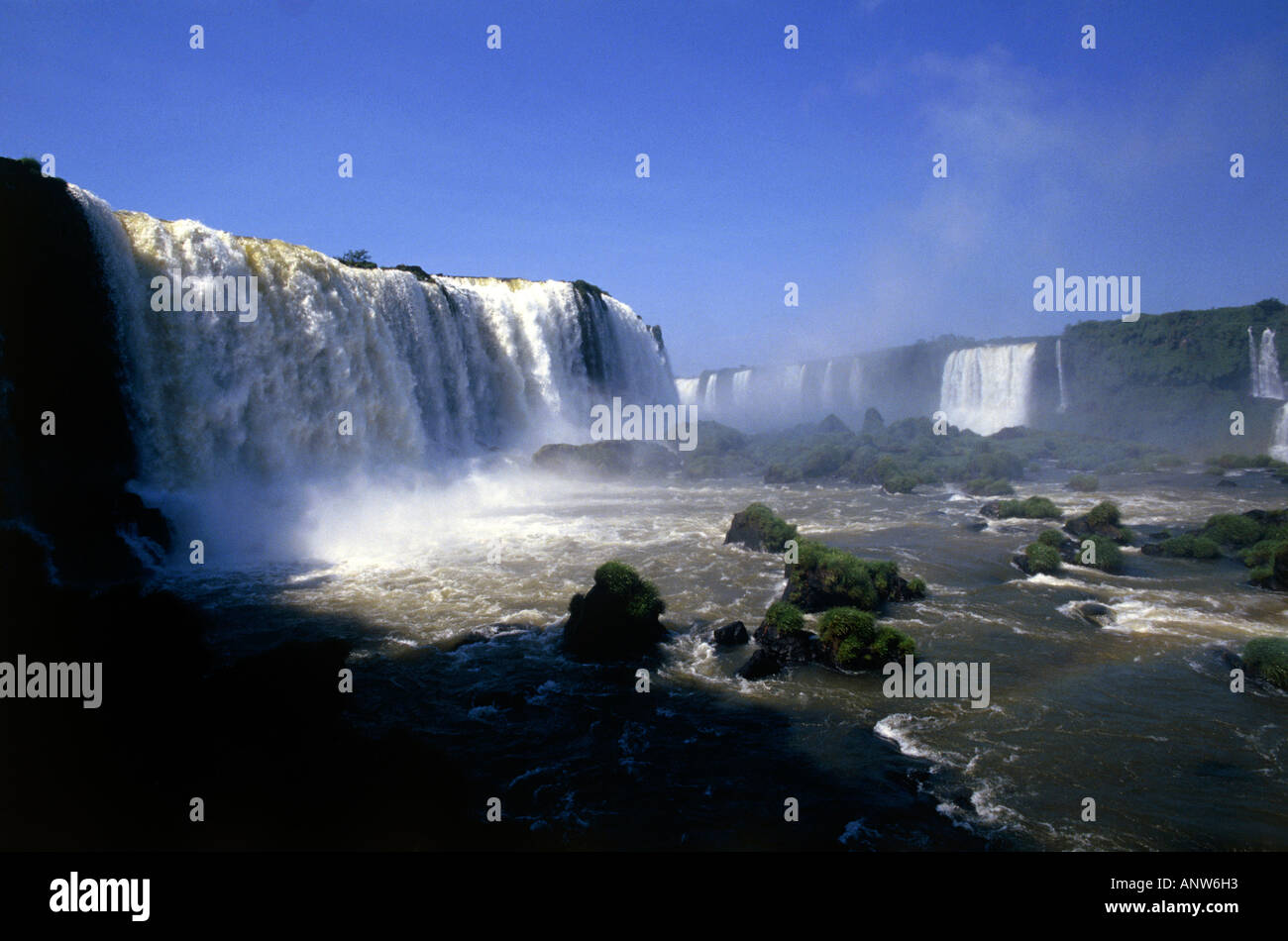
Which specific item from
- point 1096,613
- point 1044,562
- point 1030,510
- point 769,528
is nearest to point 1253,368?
point 1030,510

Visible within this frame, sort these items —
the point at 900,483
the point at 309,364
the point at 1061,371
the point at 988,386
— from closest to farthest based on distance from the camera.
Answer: the point at 309,364
the point at 900,483
the point at 1061,371
the point at 988,386

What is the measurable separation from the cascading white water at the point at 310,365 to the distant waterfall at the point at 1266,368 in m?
52.9

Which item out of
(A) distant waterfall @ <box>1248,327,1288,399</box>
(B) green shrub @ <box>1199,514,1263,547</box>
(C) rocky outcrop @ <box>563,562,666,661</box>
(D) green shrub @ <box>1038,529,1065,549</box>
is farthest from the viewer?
(A) distant waterfall @ <box>1248,327,1288,399</box>

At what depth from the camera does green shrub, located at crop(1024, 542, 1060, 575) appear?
659 inches

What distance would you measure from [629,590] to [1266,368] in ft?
194

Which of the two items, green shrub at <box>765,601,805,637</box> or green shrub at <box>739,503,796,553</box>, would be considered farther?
green shrub at <box>739,503,796,553</box>

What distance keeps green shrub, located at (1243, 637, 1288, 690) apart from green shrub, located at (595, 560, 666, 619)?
10459 mm

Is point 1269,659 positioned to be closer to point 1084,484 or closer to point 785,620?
point 785,620

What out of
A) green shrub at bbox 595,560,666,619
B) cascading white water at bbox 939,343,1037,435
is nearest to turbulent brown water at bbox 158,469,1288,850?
green shrub at bbox 595,560,666,619

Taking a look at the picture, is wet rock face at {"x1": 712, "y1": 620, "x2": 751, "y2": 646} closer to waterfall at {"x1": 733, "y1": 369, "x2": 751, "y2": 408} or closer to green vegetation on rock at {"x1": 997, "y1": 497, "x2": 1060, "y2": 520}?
green vegetation on rock at {"x1": 997, "y1": 497, "x2": 1060, "y2": 520}

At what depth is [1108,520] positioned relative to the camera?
20.1 metres

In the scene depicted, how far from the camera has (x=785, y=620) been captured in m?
12.0

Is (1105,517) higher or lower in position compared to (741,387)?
lower

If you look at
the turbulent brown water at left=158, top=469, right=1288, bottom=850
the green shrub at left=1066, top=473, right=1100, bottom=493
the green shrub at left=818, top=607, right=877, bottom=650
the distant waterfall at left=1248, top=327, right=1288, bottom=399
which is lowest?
the turbulent brown water at left=158, top=469, right=1288, bottom=850
